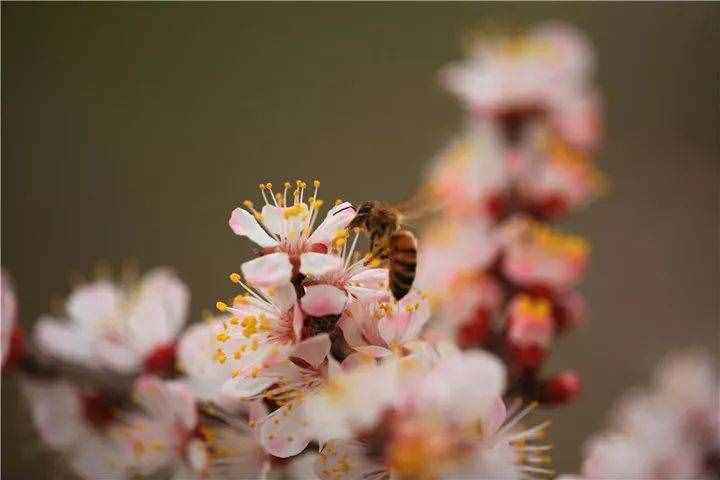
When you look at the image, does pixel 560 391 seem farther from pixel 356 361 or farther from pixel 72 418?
pixel 72 418

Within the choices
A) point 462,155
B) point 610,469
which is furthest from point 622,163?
point 610,469

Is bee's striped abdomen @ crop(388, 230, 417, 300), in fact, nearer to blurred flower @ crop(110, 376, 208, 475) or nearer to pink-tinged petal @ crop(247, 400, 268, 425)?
pink-tinged petal @ crop(247, 400, 268, 425)

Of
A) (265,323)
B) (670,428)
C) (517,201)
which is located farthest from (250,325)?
(670,428)

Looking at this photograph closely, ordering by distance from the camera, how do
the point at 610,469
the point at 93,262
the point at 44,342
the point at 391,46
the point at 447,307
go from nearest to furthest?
the point at 610,469 → the point at 44,342 → the point at 447,307 → the point at 93,262 → the point at 391,46

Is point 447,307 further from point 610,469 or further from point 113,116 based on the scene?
point 113,116

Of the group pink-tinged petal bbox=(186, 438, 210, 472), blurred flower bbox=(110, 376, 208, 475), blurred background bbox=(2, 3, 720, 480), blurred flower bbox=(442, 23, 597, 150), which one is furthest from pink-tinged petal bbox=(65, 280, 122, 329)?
blurred background bbox=(2, 3, 720, 480)

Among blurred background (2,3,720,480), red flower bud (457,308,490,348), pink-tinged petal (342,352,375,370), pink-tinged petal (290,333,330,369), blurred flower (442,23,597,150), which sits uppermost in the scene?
blurred background (2,3,720,480)
